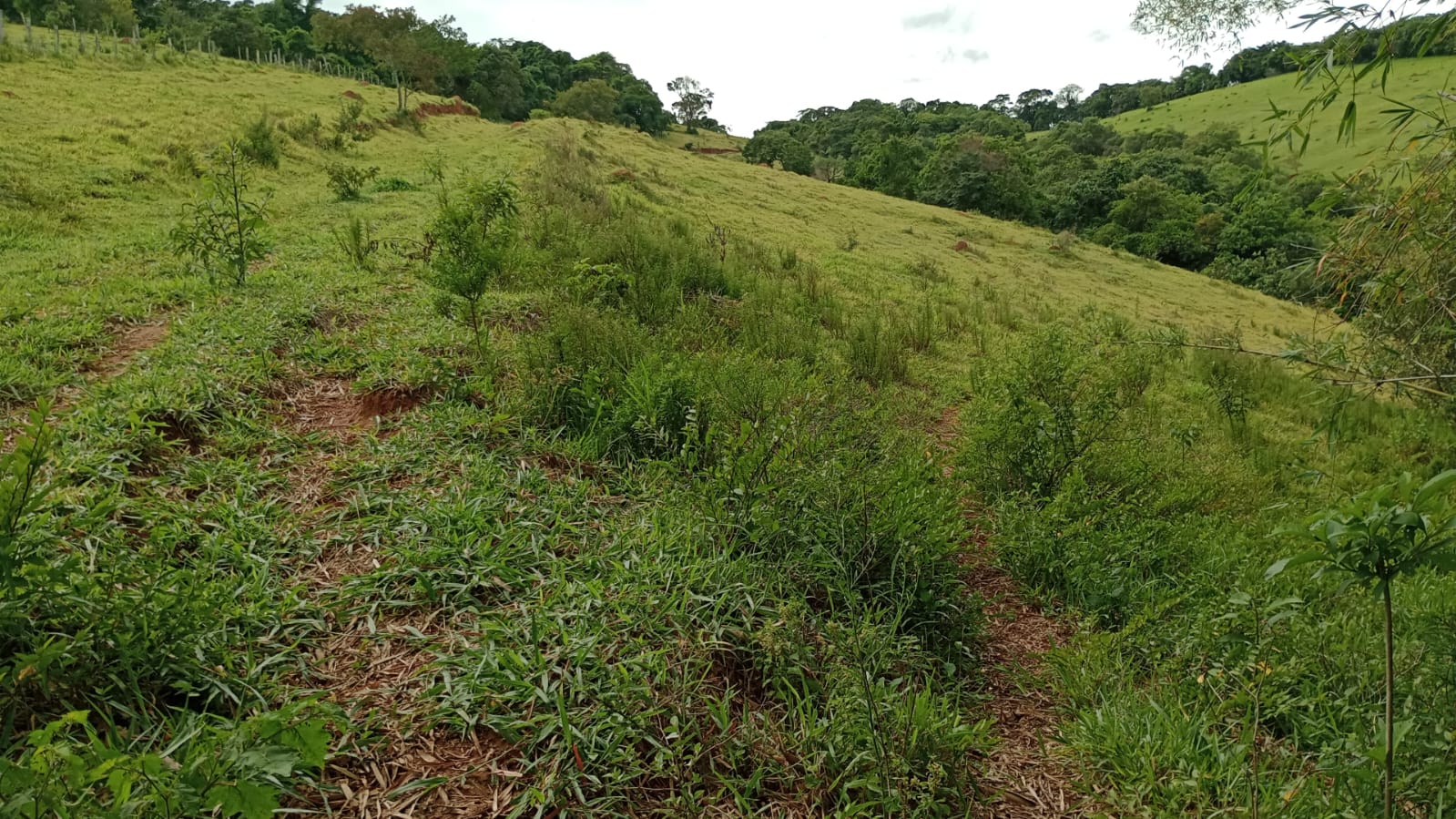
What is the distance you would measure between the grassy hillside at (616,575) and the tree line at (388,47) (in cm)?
2813

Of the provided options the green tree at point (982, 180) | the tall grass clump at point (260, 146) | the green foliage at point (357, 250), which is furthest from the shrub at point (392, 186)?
the green tree at point (982, 180)

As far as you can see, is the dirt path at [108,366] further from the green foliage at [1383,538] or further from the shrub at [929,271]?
the shrub at [929,271]

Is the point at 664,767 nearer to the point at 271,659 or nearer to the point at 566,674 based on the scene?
the point at 566,674

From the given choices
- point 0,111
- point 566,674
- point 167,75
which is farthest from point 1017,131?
point 566,674

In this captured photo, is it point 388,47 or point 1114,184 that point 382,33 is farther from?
point 1114,184

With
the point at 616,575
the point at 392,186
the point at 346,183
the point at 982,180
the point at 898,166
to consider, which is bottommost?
the point at 616,575

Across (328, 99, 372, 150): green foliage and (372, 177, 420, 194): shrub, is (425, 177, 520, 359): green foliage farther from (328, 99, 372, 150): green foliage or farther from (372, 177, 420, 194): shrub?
(328, 99, 372, 150): green foliage

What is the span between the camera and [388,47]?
115 ft

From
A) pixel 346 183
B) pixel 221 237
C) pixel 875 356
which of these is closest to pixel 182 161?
pixel 346 183

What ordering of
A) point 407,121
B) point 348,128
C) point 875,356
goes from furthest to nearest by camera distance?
point 407,121
point 348,128
point 875,356

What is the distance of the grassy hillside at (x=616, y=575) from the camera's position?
215cm

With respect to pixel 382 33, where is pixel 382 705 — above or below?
below

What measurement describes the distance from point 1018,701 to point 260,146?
56.2 feet

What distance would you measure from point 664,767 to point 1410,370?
484 cm
